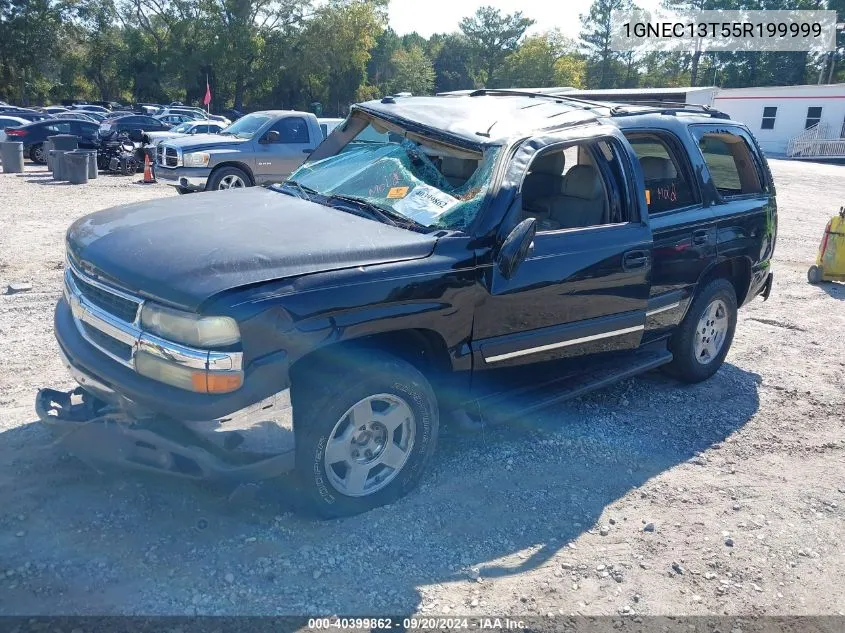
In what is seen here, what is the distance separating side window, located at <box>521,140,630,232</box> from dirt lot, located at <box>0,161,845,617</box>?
133 centimetres

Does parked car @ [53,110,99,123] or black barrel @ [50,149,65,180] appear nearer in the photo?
black barrel @ [50,149,65,180]

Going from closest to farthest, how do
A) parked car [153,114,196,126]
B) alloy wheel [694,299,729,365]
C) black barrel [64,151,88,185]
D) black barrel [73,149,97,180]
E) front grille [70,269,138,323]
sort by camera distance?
front grille [70,269,138,323] → alloy wheel [694,299,729,365] → black barrel [64,151,88,185] → black barrel [73,149,97,180] → parked car [153,114,196,126]

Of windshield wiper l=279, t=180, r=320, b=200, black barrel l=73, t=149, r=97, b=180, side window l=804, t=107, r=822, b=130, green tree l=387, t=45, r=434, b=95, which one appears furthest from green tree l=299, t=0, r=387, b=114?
windshield wiper l=279, t=180, r=320, b=200

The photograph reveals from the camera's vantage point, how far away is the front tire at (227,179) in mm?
12977

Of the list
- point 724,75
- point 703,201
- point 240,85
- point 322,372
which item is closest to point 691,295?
point 703,201

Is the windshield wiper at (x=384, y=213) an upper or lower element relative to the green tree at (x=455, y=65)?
lower

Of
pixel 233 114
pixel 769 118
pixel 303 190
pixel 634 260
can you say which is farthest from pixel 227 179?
pixel 233 114

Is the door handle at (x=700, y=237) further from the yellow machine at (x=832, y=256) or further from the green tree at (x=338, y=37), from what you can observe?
the green tree at (x=338, y=37)

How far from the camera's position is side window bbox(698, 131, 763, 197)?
221 inches

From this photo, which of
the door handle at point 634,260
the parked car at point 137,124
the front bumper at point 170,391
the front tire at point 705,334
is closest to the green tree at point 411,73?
the parked car at point 137,124

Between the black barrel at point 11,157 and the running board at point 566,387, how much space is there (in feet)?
59.7

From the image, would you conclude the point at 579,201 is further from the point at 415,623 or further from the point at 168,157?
the point at 168,157

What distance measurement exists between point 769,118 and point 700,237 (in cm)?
3886

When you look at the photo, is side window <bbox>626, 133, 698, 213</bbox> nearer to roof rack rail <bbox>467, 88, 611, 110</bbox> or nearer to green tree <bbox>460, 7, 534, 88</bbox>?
roof rack rail <bbox>467, 88, 611, 110</bbox>
